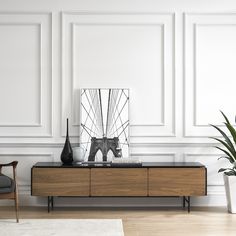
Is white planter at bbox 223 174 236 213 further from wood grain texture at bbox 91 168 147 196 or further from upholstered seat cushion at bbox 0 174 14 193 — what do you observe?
upholstered seat cushion at bbox 0 174 14 193

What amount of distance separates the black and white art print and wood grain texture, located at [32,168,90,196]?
1.03 ft

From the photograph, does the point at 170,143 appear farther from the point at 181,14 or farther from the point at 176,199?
the point at 181,14

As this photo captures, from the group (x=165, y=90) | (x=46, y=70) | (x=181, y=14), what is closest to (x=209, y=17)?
(x=181, y=14)

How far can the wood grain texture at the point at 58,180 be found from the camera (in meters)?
4.12

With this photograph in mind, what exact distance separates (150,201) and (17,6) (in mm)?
2225

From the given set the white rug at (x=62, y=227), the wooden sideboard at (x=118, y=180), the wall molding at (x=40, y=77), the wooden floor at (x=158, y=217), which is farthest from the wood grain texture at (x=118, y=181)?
the wall molding at (x=40, y=77)

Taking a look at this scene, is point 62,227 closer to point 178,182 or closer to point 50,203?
point 50,203

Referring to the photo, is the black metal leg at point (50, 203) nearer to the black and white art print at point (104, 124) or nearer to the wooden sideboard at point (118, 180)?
the wooden sideboard at point (118, 180)

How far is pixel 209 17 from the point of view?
4.48 meters

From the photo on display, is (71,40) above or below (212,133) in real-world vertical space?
above

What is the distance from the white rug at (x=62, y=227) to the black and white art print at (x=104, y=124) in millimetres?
756

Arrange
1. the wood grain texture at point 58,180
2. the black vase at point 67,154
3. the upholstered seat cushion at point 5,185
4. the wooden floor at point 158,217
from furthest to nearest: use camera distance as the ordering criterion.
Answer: the black vase at point 67,154 < the wood grain texture at point 58,180 < the upholstered seat cushion at point 5,185 < the wooden floor at point 158,217

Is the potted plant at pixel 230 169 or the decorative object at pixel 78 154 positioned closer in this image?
the potted plant at pixel 230 169

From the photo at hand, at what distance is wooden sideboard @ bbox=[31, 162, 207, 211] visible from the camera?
412cm
